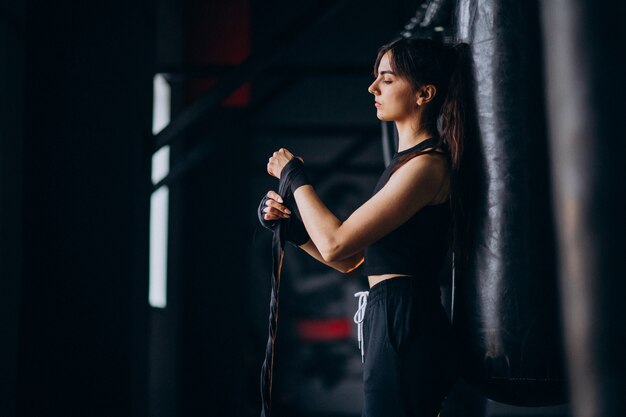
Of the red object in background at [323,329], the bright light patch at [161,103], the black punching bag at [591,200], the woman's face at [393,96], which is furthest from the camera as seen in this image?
the red object in background at [323,329]

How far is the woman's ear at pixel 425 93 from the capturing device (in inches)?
69.2

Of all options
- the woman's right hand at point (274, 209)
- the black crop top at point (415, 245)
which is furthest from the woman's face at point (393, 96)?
the woman's right hand at point (274, 209)

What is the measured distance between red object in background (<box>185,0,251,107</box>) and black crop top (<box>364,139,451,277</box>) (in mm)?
4604

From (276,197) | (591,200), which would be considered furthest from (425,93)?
(591,200)

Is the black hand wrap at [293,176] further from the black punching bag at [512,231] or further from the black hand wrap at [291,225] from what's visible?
the black punching bag at [512,231]

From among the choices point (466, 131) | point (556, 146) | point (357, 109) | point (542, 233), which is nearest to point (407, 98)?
point (466, 131)

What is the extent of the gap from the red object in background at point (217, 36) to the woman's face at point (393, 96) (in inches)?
174

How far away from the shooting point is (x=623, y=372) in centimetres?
46

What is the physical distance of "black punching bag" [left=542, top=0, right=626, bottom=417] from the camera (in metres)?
0.47

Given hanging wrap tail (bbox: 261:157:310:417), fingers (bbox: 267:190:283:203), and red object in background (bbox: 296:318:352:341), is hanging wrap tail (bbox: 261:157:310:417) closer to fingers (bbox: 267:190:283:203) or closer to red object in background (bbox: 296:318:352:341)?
fingers (bbox: 267:190:283:203)

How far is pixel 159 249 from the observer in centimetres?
573

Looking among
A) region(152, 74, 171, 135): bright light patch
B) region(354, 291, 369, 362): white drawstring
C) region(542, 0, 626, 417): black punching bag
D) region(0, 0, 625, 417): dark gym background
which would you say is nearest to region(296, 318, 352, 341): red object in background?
region(0, 0, 625, 417): dark gym background

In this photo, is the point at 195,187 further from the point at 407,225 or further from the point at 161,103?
the point at 407,225

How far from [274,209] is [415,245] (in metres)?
0.38
